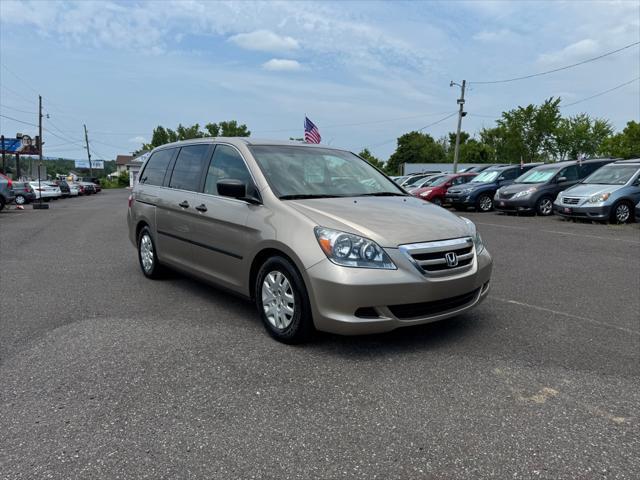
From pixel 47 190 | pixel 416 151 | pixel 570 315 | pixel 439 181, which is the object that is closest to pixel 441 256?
pixel 570 315

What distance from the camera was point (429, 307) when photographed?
387 centimetres

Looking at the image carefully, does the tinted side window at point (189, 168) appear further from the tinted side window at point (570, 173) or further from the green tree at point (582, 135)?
the green tree at point (582, 135)

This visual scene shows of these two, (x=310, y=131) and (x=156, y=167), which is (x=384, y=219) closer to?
(x=156, y=167)

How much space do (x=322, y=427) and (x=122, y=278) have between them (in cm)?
468

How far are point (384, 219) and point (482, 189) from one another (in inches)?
613

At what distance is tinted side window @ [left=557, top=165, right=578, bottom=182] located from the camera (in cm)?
1648

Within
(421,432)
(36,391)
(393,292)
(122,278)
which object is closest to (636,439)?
(421,432)

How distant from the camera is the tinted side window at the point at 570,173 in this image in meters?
16.5

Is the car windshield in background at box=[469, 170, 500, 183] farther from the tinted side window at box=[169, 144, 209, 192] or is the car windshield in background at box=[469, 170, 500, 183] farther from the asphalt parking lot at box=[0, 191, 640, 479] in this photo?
the tinted side window at box=[169, 144, 209, 192]

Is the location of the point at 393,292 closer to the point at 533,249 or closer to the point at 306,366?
the point at 306,366

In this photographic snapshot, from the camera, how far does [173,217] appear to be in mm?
5656

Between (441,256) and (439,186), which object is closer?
(441,256)

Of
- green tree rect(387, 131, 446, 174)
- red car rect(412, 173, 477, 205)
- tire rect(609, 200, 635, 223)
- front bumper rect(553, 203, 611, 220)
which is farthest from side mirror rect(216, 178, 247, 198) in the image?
green tree rect(387, 131, 446, 174)

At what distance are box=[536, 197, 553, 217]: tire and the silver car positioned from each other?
178cm
